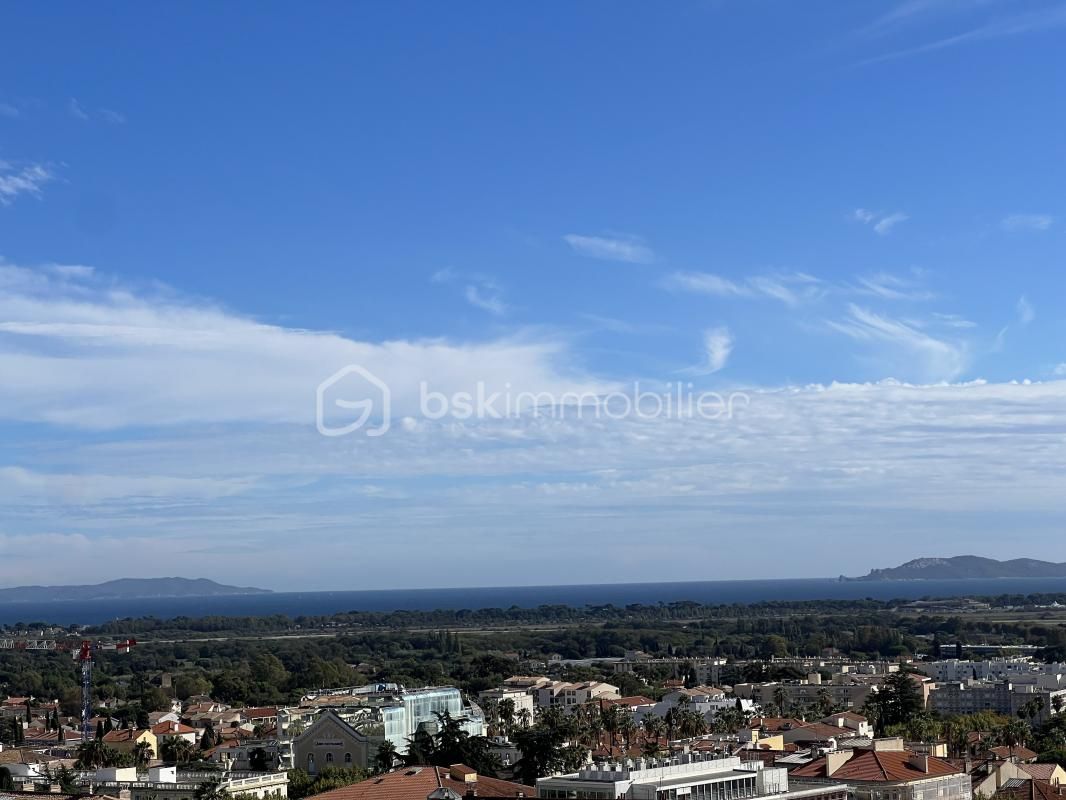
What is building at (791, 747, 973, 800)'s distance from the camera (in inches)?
2270

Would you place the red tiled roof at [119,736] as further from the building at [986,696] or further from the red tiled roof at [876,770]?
the building at [986,696]

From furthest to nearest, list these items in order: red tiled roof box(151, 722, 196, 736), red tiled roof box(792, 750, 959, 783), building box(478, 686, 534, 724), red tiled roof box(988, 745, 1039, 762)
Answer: building box(478, 686, 534, 724) → red tiled roof box(151, 722, 196, 736) → red tiled roof box(988, 745, 1039, 762) → red tiled roof box(792, 750, 959, 783)

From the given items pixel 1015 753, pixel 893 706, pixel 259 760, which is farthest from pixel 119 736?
pixel 1015 753

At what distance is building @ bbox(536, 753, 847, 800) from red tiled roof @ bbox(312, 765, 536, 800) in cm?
416

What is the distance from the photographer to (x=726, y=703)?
133 m

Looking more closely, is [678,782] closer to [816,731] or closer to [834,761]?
→ [834,761]

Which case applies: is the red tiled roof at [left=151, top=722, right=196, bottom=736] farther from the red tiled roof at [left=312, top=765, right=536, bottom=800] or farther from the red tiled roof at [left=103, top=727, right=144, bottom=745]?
the red tiled roof at [left=312, top=765, right=536, bottom=800]

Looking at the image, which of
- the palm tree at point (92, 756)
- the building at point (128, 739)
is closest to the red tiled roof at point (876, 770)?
the palm tree at point (92, 756)

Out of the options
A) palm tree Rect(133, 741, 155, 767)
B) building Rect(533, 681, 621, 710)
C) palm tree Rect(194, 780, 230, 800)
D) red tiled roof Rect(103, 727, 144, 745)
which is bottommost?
palm tree Rect(133, 741, 155, 767)

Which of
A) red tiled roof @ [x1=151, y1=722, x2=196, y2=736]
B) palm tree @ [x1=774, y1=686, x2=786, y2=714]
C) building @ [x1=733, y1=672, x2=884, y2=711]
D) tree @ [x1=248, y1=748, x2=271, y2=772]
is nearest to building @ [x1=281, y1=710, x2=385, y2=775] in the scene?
tree @ [x1=248, y1=748, x2=271, y2=772]

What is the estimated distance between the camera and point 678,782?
163ft

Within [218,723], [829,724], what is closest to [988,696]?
[829,724]

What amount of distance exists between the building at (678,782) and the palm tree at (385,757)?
24140 millimetres

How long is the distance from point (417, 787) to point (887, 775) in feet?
53.9
